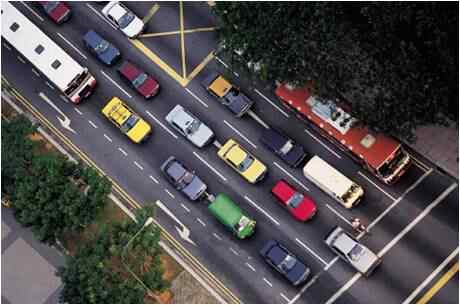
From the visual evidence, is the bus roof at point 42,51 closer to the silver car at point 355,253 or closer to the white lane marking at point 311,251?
the white lane marking at point 311,251

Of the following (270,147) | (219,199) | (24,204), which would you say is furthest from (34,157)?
(270,147)

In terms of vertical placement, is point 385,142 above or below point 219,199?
above

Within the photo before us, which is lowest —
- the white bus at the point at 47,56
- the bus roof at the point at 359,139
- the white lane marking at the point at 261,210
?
the white bus at the point at 47,56

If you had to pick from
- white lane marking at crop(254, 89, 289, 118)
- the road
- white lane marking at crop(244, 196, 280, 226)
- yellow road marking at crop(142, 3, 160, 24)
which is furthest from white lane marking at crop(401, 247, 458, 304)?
yellow road marking at crop(142, 3, 160, 24)

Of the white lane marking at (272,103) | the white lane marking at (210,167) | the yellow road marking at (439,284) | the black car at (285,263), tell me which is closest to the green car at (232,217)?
the black car at (285,263)

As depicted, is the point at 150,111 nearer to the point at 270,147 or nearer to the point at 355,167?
the point at 270,147

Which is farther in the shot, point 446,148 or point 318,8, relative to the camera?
point 446,148

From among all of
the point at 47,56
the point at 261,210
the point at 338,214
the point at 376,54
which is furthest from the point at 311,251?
the point at 47,56
